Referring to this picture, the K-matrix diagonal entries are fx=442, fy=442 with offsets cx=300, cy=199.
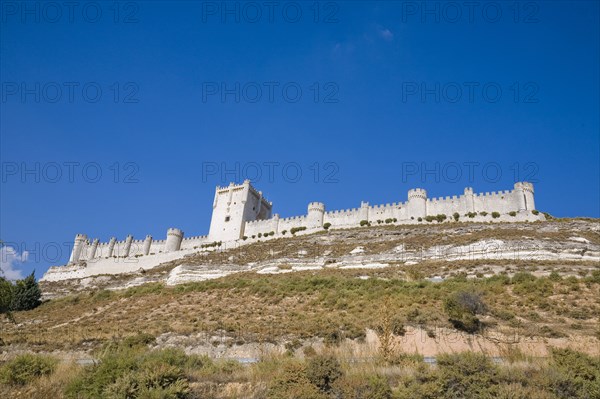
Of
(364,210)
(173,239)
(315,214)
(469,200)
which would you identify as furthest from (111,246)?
(469,200)

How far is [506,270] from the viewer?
29.5 m

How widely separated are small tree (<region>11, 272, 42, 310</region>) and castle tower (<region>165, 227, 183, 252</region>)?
963 inches

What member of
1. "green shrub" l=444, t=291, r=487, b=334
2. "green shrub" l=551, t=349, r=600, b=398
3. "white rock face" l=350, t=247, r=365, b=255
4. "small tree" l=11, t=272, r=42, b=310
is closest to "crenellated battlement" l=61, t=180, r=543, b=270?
"white rock face" l=350, t=247, r=365, b=255

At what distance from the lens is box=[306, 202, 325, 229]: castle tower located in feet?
197

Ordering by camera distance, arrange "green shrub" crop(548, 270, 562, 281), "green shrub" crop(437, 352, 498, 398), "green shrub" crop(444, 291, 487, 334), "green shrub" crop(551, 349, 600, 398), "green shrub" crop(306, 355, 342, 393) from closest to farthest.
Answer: "green shrub" crop(437, 352, 498, 398), "green shrub" crop(551, 349, 600, 398), "green shrub" crop(306, 355, 342, 393), "green shrub" crop(444, 291, 487, 334), "green shrub" crop(548, 270, 562, 281)

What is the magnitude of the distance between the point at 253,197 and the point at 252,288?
41.4 metres

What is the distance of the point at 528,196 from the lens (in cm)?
5081

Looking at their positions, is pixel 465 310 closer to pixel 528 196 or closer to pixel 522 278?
pixel 522 278

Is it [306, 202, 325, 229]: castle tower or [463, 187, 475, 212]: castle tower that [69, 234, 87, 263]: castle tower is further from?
[463, 187, 475, 212]: castle tower

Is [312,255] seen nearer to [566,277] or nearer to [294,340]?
[566,277]

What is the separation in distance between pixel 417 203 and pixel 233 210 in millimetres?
27808

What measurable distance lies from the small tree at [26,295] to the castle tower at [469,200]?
47.6 m

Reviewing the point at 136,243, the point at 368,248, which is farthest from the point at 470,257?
the point at 136,243

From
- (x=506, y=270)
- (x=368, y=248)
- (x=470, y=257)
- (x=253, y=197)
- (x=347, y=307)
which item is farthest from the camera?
(x=253, y=197)
